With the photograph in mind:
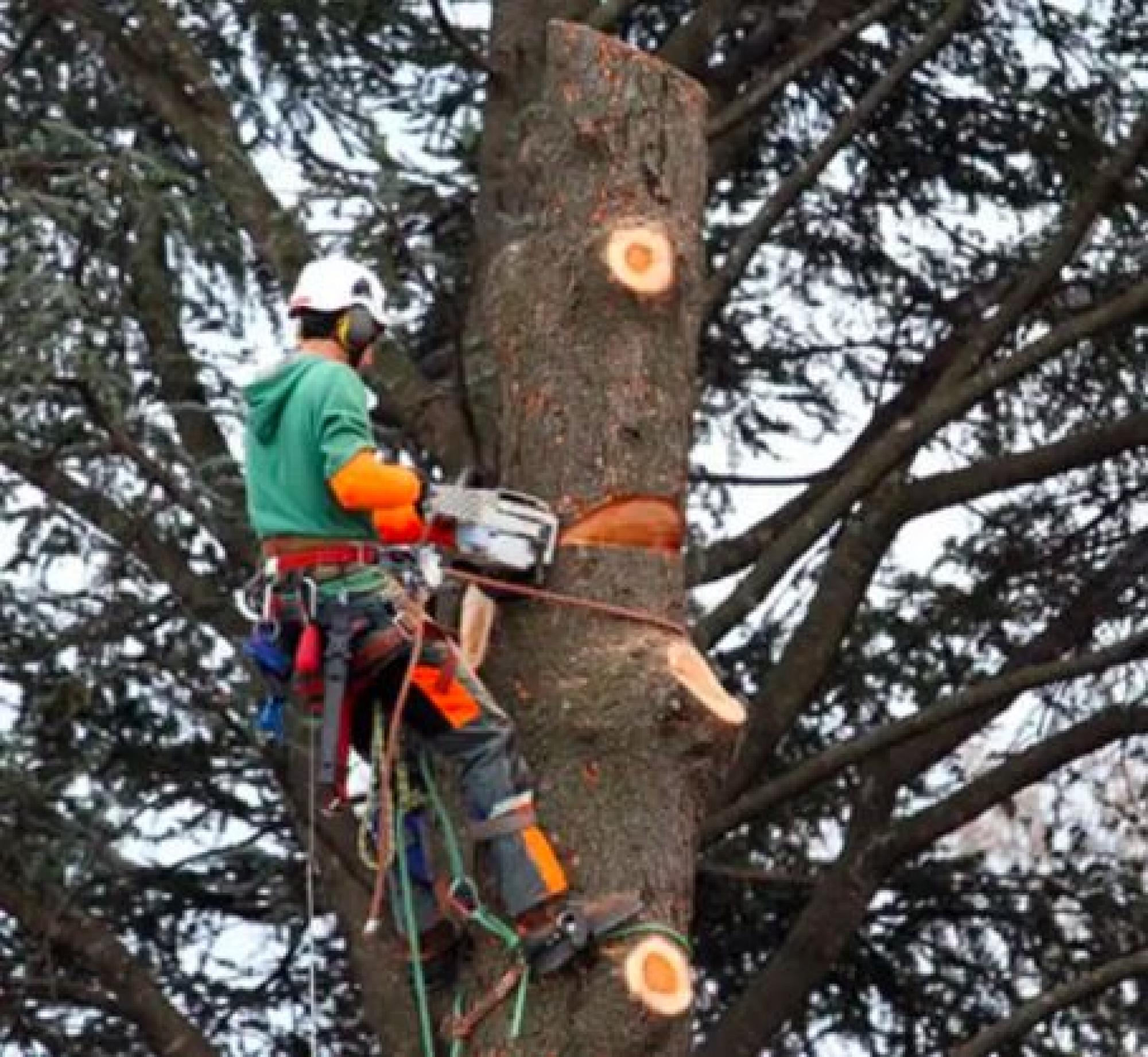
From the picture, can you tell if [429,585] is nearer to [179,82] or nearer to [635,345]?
[635,345]

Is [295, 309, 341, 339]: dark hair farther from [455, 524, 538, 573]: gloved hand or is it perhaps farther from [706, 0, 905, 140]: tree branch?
[706, 0, 905, 140]: tree branch

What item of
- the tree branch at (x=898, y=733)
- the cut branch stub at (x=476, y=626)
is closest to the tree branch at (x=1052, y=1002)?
the tree branch at (x=898, y=733)

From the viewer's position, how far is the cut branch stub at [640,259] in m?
6.64

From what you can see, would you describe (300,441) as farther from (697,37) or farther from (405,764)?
(697,37)

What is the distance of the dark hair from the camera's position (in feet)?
22.4

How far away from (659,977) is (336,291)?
1.59 meters

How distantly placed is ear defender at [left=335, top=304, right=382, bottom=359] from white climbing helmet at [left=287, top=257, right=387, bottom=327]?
11mm

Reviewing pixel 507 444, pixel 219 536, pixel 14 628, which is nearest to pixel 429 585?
pixel 507 444

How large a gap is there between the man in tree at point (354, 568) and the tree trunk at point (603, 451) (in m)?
0.10

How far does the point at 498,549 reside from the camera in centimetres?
639

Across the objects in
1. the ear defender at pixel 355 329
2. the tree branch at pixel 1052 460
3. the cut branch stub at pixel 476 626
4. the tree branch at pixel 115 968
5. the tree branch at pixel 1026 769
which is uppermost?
the tree branch at pixel 1052 460

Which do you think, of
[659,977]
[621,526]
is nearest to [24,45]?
[621,526]

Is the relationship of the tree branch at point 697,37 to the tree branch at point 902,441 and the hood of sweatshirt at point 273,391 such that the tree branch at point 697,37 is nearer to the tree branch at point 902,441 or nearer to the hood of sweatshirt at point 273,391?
the tree branch at point 902,441

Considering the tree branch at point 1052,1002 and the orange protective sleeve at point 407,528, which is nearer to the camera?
the orange protective sleeve at point 407,528
